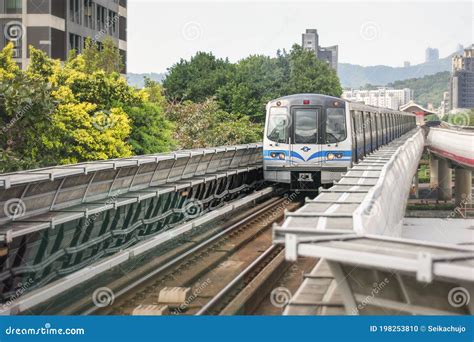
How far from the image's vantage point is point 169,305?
10.5 metres

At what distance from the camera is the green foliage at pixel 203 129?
126 ft

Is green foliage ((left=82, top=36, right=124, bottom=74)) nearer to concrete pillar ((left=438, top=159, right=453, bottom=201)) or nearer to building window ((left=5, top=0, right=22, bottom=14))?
building window ((left=5, top=0, right=22, bottom=14))

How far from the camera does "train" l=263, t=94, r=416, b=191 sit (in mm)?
21188

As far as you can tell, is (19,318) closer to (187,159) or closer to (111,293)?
(111,293)

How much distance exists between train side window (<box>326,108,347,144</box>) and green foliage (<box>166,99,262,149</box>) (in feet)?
52.4

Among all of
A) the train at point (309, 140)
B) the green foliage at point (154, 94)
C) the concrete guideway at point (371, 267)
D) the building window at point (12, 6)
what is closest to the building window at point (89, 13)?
the green foliage at point (154, 94)

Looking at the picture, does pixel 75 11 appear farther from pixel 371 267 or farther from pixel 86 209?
pixel 371 267

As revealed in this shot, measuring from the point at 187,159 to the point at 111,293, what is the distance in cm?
809

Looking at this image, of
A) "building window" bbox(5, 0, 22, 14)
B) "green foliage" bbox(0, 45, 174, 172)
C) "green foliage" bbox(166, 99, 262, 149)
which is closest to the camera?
"green foliage" bbox(0, 45, 174, 172)

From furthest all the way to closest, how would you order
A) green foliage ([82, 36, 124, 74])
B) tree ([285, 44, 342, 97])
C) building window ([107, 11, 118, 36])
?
1. tree ([285, 44, 342, 97])
2. building window ([107, 11, 118, 36])
3. green foliage ([82, 36, 124, 74])

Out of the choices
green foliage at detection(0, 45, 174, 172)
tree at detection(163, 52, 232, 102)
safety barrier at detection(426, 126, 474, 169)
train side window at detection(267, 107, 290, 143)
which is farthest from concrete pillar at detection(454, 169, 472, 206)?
train side window at detection(267, 107, 290, 143)

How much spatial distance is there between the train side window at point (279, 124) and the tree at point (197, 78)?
35.3 metres

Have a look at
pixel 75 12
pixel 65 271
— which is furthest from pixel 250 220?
pixel 75 12

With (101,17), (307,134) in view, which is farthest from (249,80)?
(307,134)
